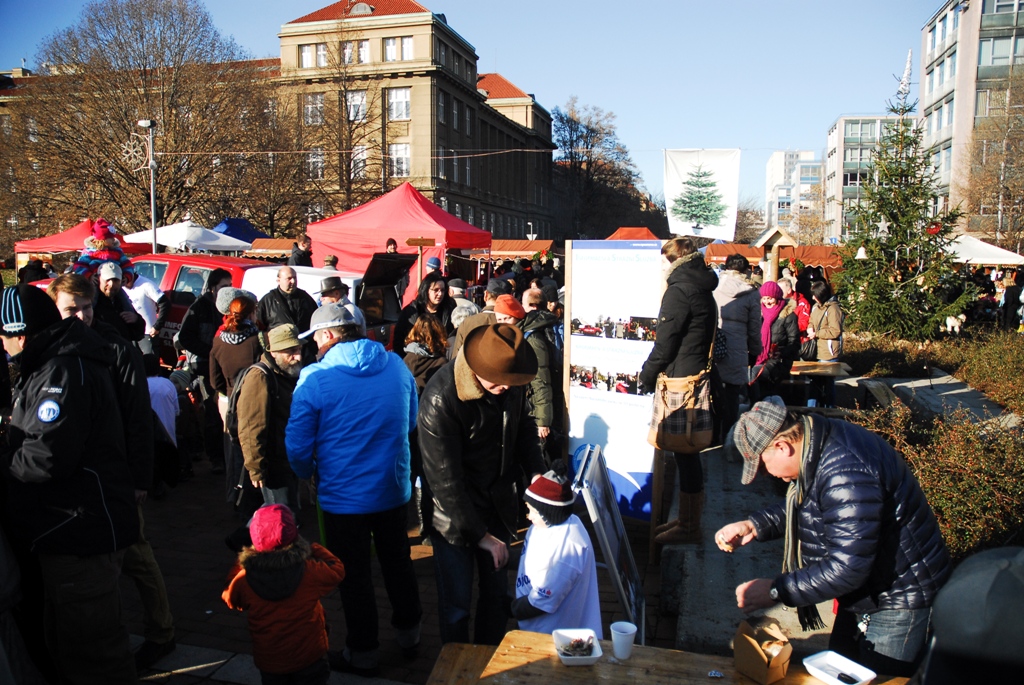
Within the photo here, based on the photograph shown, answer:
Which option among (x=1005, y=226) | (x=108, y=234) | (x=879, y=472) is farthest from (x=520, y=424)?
(x=1005, y=226)

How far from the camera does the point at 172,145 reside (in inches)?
1268

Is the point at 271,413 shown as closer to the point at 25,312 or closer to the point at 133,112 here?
the point at 25,312

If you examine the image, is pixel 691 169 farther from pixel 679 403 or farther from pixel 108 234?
pixel 108 234

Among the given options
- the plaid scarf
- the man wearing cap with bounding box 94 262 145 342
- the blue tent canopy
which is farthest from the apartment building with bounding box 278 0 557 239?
the plaid scarf

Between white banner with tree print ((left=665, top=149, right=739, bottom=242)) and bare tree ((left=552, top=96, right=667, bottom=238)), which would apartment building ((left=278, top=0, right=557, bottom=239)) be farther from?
white banner with tree print ((left=665, top=149, right=739, bottom=242))

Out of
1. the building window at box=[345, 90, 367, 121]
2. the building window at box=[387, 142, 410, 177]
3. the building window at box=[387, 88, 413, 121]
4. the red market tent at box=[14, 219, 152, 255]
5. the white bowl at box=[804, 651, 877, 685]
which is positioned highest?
the building window at box=[387, 88, 413, 121]

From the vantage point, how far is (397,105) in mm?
57000

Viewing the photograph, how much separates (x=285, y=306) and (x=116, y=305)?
1600 mm

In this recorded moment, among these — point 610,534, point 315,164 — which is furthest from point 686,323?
point 315,164

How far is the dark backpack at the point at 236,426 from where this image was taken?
4414mm

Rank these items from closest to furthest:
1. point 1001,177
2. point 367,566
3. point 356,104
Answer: point 367,566 < point 1001,177 < point 356,104

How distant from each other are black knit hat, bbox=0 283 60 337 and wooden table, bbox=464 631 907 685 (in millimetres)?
2366

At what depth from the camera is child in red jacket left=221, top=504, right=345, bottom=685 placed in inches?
122

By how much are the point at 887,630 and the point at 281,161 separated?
127ft
